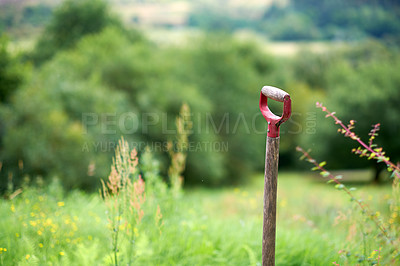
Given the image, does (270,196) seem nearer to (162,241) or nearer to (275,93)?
(275,93)

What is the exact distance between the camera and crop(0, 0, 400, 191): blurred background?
13.0m

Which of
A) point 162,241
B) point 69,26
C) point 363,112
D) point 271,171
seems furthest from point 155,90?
point 271,171

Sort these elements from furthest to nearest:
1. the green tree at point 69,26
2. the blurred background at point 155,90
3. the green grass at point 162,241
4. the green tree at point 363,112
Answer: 1. the green tree at point 69,26
2. the green tree at point 363,112
3. the blurred background at point 155,90
4. the green grass at point 162,241

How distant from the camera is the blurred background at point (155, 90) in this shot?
42.8 feet

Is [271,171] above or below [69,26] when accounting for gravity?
below

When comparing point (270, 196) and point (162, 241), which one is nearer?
point (270, 196)

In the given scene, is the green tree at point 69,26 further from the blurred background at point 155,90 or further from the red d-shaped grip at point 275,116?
the red d-shaped grip at point 275,116

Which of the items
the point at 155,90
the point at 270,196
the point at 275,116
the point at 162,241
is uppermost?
the point at 275,116

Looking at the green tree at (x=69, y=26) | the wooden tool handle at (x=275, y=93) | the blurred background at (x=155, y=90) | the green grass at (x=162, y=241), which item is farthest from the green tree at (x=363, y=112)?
the wooden tool handle at (x=275, y=93)

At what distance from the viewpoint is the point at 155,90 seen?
60.8 feet

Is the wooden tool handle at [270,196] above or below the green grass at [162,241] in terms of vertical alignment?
above

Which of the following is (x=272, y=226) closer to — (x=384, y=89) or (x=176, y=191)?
(x=176, y=191)

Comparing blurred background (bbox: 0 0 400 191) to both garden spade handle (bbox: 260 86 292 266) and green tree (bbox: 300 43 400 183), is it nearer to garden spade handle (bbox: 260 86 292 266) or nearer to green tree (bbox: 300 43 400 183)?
green tree (bbox: 300 43 400 183)

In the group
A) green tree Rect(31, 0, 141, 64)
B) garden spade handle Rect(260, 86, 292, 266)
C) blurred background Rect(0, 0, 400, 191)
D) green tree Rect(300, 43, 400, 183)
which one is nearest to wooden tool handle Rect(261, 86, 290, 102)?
garden spade handle Rect(260, 86, 292, 266)
